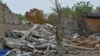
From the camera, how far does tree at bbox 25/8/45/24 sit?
48.6 metres

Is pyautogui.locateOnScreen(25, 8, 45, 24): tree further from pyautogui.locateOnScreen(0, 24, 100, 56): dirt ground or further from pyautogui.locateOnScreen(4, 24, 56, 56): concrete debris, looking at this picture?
pyautogui.locateOnScreen(4, 24, 56, 56): concrete debris

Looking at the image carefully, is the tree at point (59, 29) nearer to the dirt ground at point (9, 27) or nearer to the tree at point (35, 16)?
the dirt ground at point (9, 27)

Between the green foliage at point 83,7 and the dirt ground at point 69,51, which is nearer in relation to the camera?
the dirt ground at point 69,51

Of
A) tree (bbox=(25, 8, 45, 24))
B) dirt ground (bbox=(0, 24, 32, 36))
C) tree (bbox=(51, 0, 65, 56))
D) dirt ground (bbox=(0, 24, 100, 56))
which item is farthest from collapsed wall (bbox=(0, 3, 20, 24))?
tree (bbox=(25, 8, 45, 24))

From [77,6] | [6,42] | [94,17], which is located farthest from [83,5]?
[6,42]

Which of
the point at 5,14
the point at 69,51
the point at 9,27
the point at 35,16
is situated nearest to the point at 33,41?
the point at 9,27

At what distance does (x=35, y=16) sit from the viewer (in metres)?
50.0

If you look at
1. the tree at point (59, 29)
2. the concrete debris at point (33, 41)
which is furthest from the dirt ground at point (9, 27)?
the tree at point (59, 29)

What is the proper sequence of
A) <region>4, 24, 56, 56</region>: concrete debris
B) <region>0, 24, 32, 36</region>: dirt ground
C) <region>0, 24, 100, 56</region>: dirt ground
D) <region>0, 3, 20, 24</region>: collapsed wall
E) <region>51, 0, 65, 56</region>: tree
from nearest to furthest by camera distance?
<region>51, 0, 65, 56</region>: tree, <region>0, 24, 100, 56</region>: dirt ground, <region>4, 24, 56, 56</region>: concrete debris, <region>0, 24, 32, 36</region>: dirt ground, <region>0, 3, 20, 24</region>: collapsed wall

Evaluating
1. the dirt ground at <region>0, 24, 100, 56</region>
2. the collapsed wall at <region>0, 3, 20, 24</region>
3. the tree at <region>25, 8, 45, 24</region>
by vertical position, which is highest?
the tree at <region>25, 8, 45, 24</region>

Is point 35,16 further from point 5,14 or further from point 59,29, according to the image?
point 59,29

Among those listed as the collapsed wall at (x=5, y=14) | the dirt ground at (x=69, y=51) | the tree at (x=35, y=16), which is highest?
the tree at (x=35, y=16)

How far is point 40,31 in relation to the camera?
2577cm

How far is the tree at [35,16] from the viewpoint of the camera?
48556mm
